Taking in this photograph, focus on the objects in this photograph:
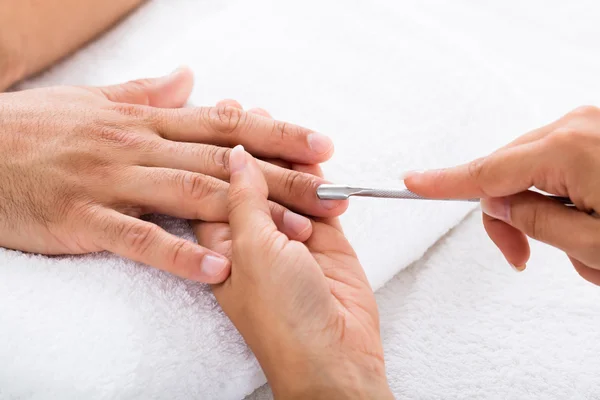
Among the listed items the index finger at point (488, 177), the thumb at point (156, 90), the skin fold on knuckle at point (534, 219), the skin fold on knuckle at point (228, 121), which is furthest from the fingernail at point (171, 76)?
the skin fold on knuckle at point (534, 219)

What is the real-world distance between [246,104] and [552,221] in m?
0.47

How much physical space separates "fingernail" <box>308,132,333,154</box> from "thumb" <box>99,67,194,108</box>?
0.77 ft

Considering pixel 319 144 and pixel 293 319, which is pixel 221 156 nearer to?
pixel 319 144

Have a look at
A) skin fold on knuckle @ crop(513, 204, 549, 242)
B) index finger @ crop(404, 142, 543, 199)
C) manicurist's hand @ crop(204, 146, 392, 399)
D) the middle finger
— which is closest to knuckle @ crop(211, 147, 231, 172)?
the middle finger

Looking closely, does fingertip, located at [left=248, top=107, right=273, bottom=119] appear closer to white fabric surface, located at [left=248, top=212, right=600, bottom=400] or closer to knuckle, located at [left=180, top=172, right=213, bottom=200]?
knuckle, located at [left=180, top=172, right=213, bottom=200]

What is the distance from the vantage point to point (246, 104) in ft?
2.85

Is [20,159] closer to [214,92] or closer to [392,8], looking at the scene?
[214,92]

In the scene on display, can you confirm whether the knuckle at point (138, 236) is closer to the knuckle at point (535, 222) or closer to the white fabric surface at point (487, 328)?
the white fabric surface at point (487, 328)

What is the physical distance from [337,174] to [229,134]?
16cm

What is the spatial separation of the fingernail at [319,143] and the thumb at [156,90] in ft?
0.77

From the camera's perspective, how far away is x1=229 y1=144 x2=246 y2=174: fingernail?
72cm

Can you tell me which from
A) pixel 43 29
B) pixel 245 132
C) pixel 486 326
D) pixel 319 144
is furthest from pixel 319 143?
pixel 43 29

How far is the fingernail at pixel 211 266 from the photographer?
66 cm

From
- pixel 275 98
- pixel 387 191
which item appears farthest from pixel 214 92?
pixel 387 191
